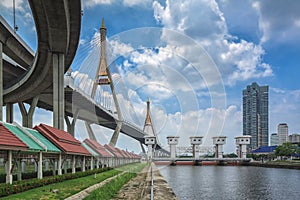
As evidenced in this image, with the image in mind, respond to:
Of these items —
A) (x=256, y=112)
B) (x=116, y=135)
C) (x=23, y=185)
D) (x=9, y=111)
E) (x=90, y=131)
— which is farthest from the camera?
(x=256, y=112)

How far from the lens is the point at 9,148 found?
2009 cm

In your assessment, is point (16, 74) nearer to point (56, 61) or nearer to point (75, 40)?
point (56, 61)

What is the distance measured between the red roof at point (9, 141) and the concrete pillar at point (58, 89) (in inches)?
826

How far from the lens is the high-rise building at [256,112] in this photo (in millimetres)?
166375

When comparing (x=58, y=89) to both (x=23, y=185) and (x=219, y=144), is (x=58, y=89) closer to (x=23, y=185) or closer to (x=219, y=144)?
(x=23, y=185)

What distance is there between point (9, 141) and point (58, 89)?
78.4 ft

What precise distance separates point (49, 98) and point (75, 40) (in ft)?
105

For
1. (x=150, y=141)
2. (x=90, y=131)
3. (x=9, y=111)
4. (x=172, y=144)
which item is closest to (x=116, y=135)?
(x=90, y=131)

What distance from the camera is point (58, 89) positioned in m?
43.8

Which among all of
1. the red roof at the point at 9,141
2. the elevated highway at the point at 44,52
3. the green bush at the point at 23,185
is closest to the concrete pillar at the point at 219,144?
the elevated highway at the point at 44,52

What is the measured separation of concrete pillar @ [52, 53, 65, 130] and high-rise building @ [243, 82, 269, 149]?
13101 centimetres

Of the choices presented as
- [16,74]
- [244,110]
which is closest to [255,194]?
[16,74]

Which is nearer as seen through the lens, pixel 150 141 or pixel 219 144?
pixel 150 141

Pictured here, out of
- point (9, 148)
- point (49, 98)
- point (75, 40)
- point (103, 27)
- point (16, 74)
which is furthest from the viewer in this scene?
point (103, 27)
